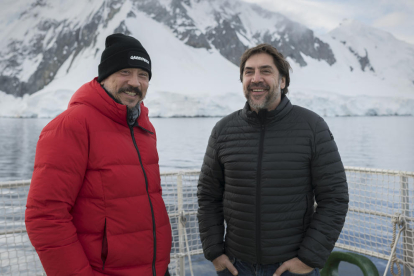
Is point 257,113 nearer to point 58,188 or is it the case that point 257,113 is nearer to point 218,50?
point 58,188

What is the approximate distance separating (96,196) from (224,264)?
81 cm

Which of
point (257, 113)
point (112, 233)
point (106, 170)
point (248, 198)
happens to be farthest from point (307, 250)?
point (106, 170)

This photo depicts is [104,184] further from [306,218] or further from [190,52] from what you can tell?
[190,52]

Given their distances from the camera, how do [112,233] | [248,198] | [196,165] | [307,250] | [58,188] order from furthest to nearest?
[196,165], [248,198], [307,250], [112,233], [58,188]

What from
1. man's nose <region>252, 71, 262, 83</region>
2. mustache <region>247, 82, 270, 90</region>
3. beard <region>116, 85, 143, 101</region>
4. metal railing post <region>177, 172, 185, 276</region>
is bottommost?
metal railing post <region>177, 172, 185, 276</region>

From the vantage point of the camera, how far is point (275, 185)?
1624 mm

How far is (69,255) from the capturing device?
1286mm

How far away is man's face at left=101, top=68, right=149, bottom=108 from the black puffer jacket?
57cm

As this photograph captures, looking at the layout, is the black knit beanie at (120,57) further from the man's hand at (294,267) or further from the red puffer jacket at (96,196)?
the man's hand at (294,267)

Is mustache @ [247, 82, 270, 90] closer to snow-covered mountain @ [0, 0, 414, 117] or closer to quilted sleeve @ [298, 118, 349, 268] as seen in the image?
quilted sleeve @ [298, 118, 349, 268]

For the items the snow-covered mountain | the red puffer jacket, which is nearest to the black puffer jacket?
the red puffer jacket

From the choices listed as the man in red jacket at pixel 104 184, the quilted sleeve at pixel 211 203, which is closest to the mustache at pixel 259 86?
the quilted sleeve at pixel 211 203

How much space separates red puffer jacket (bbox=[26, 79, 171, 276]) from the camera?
4.12 ft

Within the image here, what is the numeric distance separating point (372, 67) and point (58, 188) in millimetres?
110832
